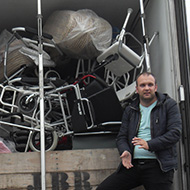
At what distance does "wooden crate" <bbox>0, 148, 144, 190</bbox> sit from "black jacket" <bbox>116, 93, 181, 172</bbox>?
433 millimetres

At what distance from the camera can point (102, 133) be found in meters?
3.86

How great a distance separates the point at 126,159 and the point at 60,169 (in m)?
0.74

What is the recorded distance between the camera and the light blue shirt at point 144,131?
2945mm

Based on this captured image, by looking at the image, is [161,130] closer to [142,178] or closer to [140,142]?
[140,142]

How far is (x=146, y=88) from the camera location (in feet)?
10.0

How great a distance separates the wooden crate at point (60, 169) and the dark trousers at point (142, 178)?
1.27 feet

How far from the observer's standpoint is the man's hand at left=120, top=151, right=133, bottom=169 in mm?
2922

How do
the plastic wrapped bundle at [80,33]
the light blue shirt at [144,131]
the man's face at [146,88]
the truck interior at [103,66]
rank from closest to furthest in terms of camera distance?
the light blue shirt at [144,131], the man's face at [146,88], the truck interior at [103,66], the plastic wrapped bundle at [80,33]

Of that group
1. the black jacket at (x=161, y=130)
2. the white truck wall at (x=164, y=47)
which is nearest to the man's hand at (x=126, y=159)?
the black jacket at (x=161, y=130)

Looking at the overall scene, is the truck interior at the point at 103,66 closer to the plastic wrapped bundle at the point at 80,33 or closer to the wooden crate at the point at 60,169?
the plastic wrapped bundle at the point at 80,33

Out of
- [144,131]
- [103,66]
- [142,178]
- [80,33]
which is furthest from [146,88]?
[80,33]

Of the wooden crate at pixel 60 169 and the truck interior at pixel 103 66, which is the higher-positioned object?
the truck interior at pixel 103 66

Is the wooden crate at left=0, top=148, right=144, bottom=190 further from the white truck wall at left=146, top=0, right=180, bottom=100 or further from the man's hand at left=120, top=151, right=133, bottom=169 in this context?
the white truck wall at left=146, top=0, right=180, bottom=100

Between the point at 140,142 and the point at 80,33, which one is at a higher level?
Answer: the point at 80,33
